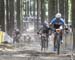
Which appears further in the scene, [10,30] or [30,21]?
[30,21]

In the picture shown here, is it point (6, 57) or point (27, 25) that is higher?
point (6, 57)

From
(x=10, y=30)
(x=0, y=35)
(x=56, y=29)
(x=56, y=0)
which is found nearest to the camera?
(x=56, y=29)

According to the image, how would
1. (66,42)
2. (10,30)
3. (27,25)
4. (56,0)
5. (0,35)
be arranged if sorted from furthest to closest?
(27,25) < (56,0) < (10,30) < (0,35) < (66,42)

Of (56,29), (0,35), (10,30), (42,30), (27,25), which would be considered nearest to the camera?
(56,29)

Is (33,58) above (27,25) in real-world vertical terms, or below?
above

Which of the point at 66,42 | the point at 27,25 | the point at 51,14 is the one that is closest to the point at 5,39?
the point at 66,42

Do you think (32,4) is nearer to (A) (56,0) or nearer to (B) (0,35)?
(A) (56,0)

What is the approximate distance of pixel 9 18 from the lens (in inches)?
1364

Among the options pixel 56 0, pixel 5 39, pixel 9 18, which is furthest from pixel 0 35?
pixel 56 0

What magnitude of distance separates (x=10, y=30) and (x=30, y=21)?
2834 centimetres

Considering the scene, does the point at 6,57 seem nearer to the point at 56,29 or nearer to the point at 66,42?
the point at 56,29

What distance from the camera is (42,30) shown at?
20.0 m

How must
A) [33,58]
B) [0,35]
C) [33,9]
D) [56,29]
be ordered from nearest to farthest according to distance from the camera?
[33,58] → [56,29] → [0,35] → [33,9]

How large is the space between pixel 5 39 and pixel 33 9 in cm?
4571
